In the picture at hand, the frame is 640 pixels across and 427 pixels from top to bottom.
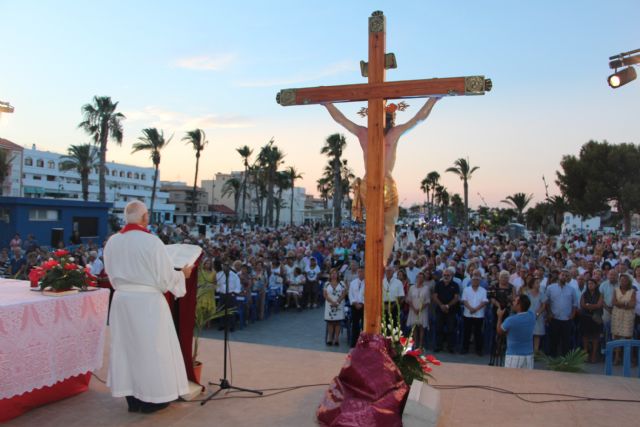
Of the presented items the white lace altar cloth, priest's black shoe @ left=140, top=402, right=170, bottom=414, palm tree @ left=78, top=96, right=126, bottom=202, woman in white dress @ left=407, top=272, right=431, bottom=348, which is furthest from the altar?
palm tree @ left=78, top=96, right=126, bottom=202

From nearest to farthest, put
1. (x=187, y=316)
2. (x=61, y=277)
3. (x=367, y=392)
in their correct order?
(x=367, y=392) < (x=61, y=277) < (x=187, y=316)

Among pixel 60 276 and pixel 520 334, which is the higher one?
pixel 60 276

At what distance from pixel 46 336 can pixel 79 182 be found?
71137mm

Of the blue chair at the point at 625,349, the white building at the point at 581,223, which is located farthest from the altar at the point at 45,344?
the white building at the point at 581,223

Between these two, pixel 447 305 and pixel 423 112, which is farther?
pixel 447 305

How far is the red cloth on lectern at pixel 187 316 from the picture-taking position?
4781 mm

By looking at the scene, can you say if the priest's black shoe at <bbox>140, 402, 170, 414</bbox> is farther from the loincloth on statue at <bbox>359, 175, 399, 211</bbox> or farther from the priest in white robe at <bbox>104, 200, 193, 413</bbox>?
the loincloth on statue at <bbox>359, 175, 399, 211</bbox>

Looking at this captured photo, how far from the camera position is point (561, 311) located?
28.7 ft

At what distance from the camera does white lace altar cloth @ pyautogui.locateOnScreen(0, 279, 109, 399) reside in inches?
159

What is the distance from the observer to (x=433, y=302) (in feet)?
31.0

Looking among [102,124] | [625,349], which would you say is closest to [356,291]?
[625,349]

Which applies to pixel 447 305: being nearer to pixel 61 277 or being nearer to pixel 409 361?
pixel 409 361

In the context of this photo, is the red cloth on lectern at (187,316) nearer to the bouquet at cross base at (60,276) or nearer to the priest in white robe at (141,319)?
the priest in white robe at (141,319)

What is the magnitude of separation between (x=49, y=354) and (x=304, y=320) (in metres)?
7.78
